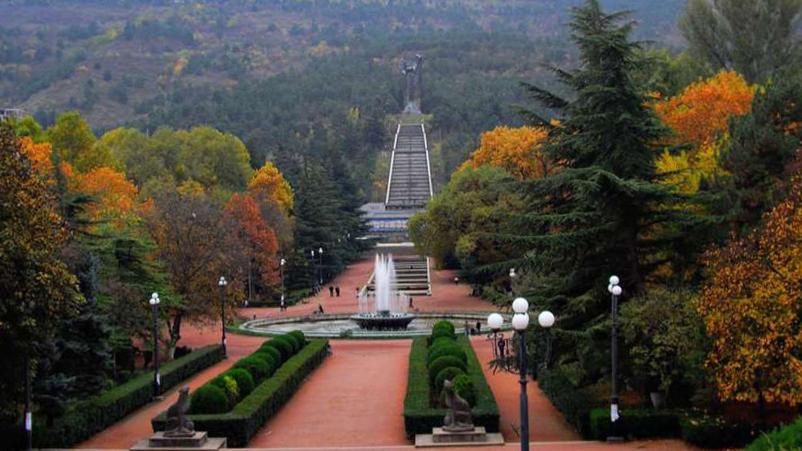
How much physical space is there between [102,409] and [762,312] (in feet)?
50.1

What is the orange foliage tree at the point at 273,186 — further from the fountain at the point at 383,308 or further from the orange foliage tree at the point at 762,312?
the orange foliage tree at the point at 762,312

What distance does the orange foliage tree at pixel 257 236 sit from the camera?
198 feet

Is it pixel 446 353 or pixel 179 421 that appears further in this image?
pixel 446 353

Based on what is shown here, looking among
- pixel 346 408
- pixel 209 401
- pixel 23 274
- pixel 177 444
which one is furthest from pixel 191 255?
pixel 23 274

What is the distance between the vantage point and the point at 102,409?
25891 millimetres

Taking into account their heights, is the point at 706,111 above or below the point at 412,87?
below

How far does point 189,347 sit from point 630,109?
940 inches

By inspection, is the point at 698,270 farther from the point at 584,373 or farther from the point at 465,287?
the point at 465,287

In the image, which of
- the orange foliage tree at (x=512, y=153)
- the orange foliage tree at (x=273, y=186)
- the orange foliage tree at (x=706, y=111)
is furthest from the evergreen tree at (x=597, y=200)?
the orange foliage tree at (x=273, y=186)

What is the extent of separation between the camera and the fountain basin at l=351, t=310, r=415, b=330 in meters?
47.9

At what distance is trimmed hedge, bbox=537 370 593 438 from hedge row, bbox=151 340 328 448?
706cm

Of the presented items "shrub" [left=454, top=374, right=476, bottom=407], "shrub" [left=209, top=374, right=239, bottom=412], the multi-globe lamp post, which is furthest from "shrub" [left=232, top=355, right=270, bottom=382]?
the multi-globe lamp post

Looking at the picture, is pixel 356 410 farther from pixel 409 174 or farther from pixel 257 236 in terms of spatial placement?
pixel 409 174

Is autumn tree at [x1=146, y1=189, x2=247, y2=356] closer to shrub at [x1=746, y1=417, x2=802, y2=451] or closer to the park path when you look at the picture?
the park path
